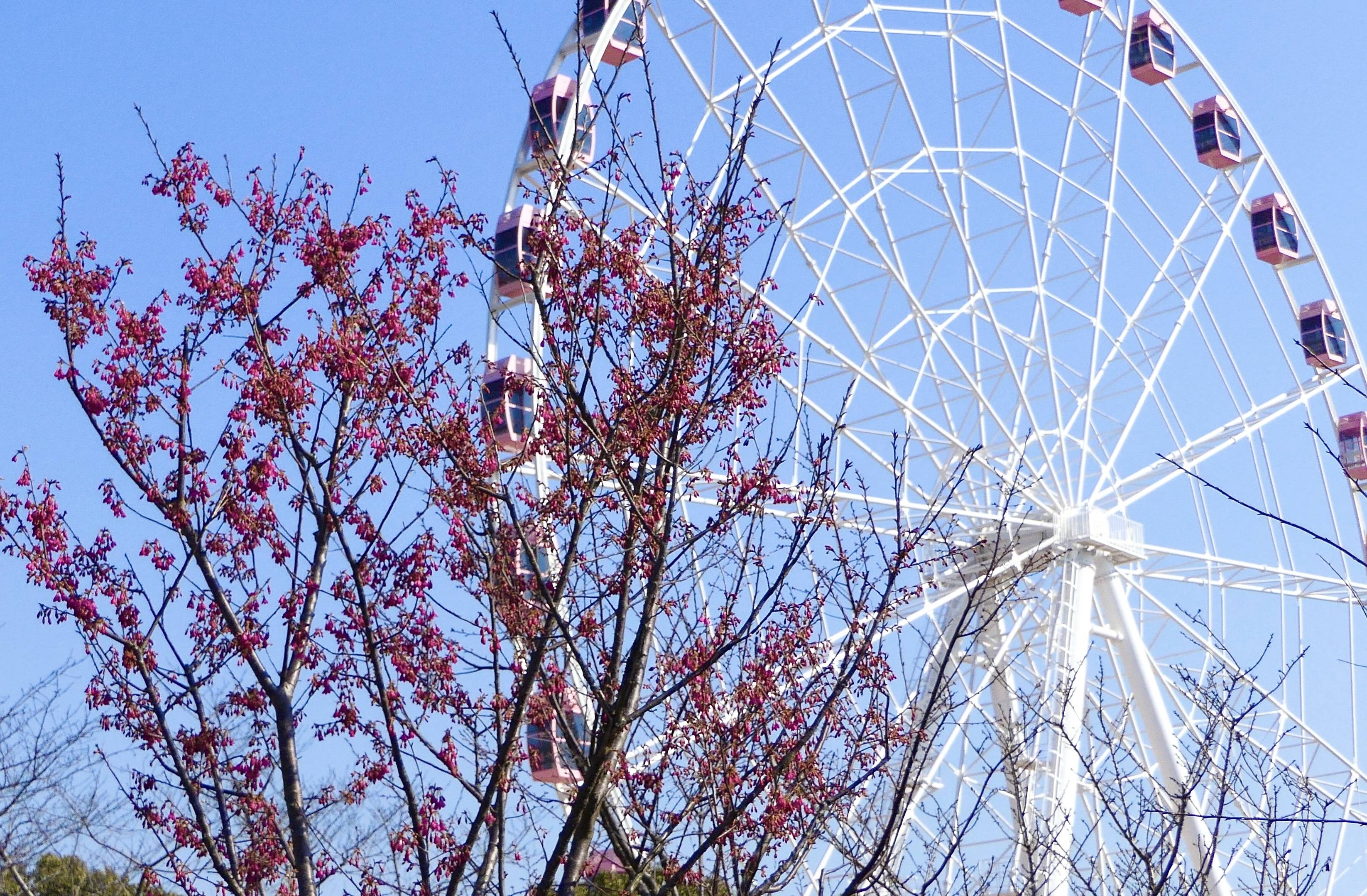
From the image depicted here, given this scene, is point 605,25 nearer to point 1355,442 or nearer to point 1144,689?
point 1144,689

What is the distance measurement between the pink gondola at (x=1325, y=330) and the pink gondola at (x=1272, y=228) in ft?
3.50

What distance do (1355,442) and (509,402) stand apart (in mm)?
22168

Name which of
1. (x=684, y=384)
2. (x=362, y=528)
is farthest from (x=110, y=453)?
(x=684, y=384)

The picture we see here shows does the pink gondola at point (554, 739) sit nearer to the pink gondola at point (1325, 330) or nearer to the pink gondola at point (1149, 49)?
the pink gondola at point (1149, 49)

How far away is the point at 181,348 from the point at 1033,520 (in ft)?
60.6

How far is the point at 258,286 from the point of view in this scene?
766cm

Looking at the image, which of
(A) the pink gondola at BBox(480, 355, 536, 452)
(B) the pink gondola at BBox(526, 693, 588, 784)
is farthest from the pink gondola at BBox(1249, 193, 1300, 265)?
(B) the pink gondola at BBox(526, 693, 588, 784)

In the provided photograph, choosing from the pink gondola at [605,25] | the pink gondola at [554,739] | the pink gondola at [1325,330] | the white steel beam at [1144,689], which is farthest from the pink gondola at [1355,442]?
the pink gondola at [554,739]

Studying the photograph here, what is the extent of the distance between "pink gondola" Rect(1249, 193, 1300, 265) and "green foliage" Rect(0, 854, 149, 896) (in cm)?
2033

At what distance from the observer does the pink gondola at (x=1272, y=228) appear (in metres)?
29.5

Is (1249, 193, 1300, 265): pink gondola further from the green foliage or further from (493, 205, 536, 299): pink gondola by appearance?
the green foliage

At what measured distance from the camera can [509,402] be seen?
449 inches

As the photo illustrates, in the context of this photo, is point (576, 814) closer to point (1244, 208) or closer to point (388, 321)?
point (388, 321)

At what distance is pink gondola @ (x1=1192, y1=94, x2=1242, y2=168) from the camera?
28.6 metres
